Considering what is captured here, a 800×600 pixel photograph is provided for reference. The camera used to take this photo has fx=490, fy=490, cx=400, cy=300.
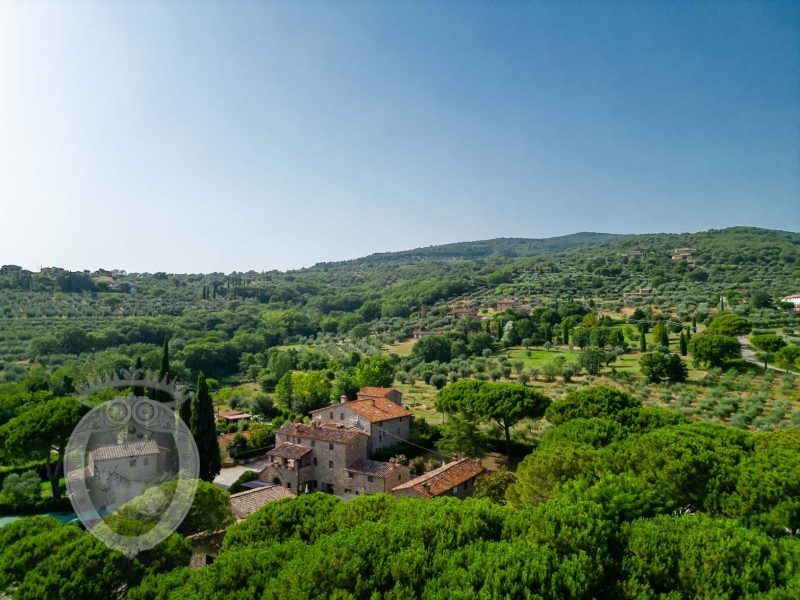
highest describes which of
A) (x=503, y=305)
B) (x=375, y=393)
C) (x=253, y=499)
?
(x=503, y=305)

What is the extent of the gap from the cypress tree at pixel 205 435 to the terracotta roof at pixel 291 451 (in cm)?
311

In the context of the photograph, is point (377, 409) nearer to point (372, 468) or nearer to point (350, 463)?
point (350, 463)

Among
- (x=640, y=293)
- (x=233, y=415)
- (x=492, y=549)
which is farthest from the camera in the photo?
(x=640, y=293)

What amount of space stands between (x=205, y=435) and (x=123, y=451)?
427 cm

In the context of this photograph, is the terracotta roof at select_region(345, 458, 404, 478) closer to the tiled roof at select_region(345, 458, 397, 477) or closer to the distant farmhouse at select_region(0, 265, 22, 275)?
the tiled roof at select_region(345, 458, 397, 477)

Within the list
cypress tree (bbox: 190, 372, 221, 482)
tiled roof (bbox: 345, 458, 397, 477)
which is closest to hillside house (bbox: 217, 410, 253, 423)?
cypress tree (bbox: 190, 372, 221, 482)

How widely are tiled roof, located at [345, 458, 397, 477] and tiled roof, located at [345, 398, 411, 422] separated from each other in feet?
11.4

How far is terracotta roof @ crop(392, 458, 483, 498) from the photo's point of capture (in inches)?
857

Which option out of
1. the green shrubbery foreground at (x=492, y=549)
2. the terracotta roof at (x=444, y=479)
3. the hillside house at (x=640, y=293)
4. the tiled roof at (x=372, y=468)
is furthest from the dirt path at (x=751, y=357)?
the tiled roof at (x=372, y=468)

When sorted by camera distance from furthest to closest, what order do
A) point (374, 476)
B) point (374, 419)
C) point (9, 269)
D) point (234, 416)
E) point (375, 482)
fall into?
point (9, 269) → point (234, 416) → point (374, 419) → point (375, 482) → point (374, 476)

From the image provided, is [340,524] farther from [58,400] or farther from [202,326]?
[202,326]

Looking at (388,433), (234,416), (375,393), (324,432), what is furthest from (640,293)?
(324,432)

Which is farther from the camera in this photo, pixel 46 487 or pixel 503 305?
pixel 503 305

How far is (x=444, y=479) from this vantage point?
22828 millimetres
